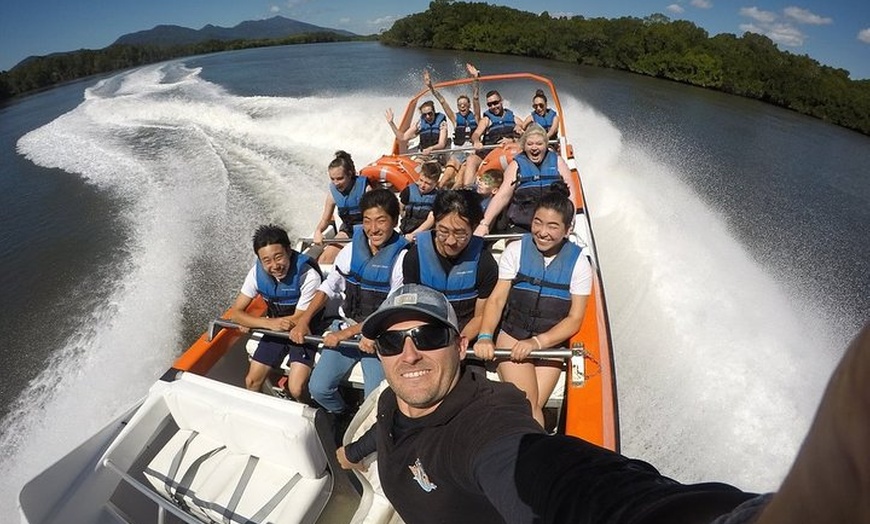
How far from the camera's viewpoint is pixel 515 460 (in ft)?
3.96

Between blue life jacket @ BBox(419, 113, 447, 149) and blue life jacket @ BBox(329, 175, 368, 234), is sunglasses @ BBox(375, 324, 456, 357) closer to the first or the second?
blue life jacket @ BBox(329, 175, 368, 234)

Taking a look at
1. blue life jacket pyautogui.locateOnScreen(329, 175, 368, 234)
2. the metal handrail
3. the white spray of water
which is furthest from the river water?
blue life jacket pyautogui.locateOnScreen(329, 175, 368, 234)

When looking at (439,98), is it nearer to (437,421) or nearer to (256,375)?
(256,375)

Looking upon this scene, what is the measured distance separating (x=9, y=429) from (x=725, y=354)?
17.8 feet

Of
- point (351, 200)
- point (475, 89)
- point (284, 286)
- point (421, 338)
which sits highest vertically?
point (475, 89)

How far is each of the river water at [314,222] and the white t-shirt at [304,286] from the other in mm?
1577

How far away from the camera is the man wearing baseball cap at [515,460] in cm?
30

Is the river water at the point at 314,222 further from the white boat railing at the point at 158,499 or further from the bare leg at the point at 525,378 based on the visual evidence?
the white boat railing at the point at 158,499

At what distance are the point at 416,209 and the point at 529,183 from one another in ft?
3.47

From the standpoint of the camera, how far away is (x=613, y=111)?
14.9 meters

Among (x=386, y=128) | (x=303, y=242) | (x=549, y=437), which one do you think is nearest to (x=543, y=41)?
(x=386, y=128)

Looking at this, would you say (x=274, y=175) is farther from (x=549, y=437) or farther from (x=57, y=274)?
(x=549, y=437)

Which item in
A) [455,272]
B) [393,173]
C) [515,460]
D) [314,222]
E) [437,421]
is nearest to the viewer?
[515,460]

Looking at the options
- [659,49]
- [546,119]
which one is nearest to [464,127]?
[546,119]
